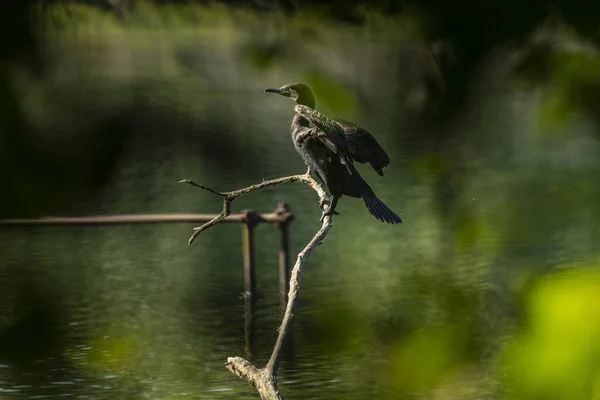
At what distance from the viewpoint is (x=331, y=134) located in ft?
5.96

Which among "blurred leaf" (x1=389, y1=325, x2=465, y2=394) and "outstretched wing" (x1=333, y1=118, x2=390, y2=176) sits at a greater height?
"outstretched wing" (x1=333, y1=118, x2=390, y2=176)

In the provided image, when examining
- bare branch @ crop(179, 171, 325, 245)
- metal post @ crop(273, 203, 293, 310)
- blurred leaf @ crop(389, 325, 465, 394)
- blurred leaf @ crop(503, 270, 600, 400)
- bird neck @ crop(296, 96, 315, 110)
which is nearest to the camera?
blurred leaf @ crop(503, 270, 600, 400)

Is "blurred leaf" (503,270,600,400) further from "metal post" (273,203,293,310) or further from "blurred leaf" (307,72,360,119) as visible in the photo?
"metal post" (273,203,293,310)

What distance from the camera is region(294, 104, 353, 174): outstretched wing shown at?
71.5 inches

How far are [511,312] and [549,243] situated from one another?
2.93 ft

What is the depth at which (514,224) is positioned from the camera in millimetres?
2986

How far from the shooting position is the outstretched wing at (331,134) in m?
1.82

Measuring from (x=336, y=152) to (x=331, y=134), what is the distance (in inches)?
1.0

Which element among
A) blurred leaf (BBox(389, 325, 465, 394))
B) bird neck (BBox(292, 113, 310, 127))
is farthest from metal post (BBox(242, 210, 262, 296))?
blurred leaf (BBox(389, 325, 465, 394))

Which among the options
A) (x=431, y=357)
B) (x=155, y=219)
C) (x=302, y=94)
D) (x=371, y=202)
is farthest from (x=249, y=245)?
(x=431, y=357)

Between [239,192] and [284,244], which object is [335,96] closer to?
[239,192]

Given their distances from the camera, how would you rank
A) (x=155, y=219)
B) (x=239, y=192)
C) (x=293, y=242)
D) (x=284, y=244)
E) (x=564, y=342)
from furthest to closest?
(x=293, y=242)
(x=155, y=219)
(x=284, y=244)
(x=239, y=192)
(x=564, y=342)

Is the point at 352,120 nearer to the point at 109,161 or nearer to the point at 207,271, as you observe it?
the point at 109,161

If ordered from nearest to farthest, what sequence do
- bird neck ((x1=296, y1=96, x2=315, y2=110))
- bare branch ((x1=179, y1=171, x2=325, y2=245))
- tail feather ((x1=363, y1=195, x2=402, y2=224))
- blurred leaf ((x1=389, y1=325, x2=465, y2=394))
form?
blurred leaf ((x1=389, y1=325, x2=465, y2=394)), bare branch ((x1=179, y1=171, x2=325, y2=245)), tail feather ((x1=363, y1=195, x2=402, y2=224)), bird neck ((x1=296, y1=96, x2=315, y2=110))
